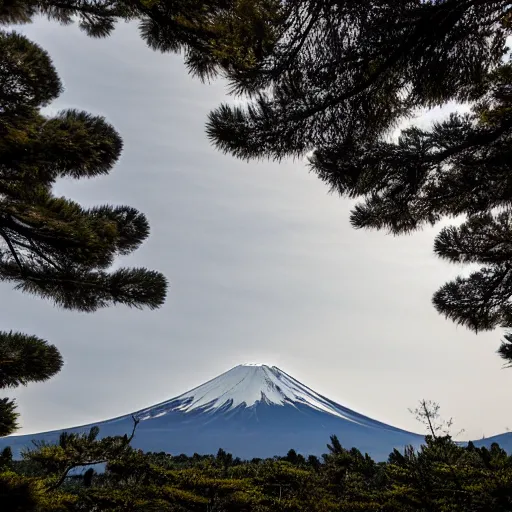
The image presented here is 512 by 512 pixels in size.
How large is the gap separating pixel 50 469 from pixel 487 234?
8951mm

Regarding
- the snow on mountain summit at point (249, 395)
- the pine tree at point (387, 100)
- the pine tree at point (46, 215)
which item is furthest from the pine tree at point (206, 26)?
the snow on mountain summit at point (249, 395)

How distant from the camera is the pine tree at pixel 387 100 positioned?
2555 millimetres

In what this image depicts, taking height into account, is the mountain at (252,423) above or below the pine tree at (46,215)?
above

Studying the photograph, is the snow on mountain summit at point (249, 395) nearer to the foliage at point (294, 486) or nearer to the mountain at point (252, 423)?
the mountain at point (252, 423)

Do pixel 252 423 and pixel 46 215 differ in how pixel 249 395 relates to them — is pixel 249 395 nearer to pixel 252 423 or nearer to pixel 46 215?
pixel 252 423

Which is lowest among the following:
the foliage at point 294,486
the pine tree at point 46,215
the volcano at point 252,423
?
the foliage at point 294,486

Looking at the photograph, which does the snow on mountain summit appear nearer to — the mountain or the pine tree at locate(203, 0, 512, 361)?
the mountain

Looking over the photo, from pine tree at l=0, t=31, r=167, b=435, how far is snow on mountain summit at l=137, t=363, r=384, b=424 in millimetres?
28655

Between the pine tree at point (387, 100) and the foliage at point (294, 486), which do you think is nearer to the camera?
the pine tree at point (387, 100)

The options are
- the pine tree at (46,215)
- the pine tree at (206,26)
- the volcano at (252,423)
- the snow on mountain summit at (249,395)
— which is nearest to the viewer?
the pine tree at (206,26)

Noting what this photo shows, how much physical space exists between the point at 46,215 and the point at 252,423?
30.0 metres

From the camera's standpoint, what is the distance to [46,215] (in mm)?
3395

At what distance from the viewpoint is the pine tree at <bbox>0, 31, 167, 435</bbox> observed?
2.81 metres

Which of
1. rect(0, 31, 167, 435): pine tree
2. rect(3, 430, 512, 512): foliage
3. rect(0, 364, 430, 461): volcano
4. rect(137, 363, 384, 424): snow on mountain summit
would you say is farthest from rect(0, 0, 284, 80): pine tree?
rect(137, 363, 384, 424): snow on mountain summit
